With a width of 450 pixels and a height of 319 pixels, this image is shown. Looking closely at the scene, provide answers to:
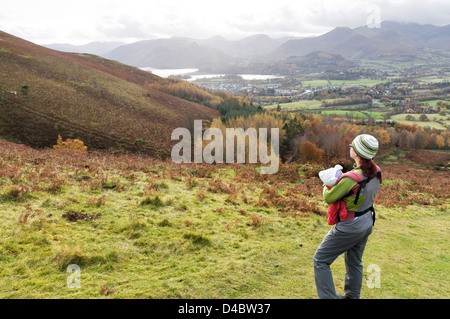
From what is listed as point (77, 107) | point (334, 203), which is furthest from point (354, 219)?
point (77, 107)

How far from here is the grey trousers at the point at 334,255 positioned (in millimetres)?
5340

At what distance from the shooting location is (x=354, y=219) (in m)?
5.25

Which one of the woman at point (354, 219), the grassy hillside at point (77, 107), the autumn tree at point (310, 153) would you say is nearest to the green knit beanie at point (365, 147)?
the woman at point (354, 219)

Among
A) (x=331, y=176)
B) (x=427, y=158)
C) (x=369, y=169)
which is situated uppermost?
(x=369, y=169)

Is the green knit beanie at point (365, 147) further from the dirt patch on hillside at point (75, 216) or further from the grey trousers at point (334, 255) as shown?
the dirt patch on hillside at point (75, 216)

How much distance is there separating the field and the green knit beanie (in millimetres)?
3816

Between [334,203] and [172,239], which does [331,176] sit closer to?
[334,203]

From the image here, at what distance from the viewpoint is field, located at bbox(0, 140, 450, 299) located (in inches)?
243

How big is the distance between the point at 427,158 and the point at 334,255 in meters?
89.3

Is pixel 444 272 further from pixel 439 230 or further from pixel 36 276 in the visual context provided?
pixel 36 276

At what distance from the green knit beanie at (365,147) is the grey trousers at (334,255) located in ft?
5.37
